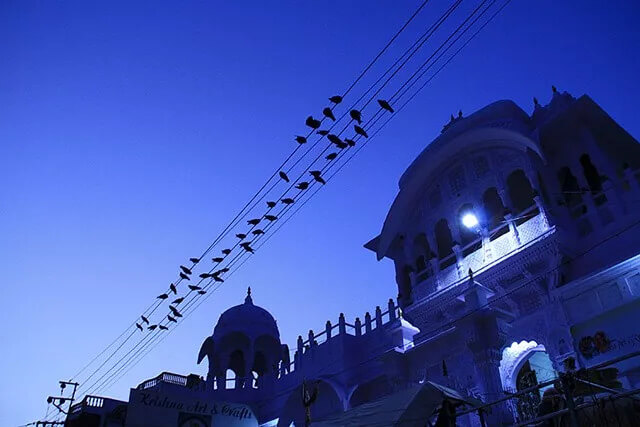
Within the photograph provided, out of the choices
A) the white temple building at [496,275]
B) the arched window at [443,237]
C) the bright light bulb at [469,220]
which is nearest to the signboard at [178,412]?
the white temple building at [496,275]

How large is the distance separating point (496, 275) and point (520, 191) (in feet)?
12.7

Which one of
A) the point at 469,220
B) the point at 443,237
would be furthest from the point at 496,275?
the point at 443,237

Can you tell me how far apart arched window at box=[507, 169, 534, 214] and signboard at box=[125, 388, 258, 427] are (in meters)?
11.9

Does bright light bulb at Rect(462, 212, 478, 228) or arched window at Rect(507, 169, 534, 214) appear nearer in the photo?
bright light bulb at Rect(462, 212, 478, 228)

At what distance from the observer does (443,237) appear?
739 inches

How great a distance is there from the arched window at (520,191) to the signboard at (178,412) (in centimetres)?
1191

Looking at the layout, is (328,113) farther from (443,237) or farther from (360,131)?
(443,237)

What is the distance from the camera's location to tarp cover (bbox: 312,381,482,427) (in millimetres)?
8867

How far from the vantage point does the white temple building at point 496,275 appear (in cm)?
1309

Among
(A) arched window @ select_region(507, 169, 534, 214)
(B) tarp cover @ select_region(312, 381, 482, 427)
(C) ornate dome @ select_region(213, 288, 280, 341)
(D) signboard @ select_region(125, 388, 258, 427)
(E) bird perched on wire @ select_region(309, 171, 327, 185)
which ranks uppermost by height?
(C) ornate dome @ select_region(213, 288, 280, 341)

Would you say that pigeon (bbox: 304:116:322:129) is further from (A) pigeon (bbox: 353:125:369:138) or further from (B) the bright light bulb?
(B) the bright light bulb

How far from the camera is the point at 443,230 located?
18781 mm

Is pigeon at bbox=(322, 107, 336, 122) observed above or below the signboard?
above

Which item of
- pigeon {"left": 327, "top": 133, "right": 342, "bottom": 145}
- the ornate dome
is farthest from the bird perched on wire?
the ornate dome
